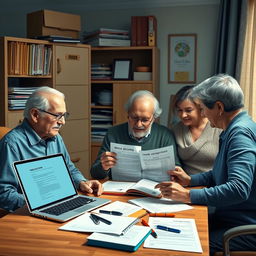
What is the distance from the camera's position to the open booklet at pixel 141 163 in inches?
82.8

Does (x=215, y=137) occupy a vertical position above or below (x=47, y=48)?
below

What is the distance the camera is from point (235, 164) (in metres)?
1.72

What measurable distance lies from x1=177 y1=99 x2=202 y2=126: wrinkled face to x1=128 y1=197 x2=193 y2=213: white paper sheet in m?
0.80

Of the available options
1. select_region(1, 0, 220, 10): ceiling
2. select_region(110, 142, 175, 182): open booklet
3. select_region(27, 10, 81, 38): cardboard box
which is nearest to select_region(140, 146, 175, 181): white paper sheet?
select_region(110, 142, 175, 182): open booklet

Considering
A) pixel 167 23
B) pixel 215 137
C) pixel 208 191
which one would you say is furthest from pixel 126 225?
pixel 167 23

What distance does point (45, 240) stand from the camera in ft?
4.50

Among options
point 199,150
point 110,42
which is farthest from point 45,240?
point 110,42

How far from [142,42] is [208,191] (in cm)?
289

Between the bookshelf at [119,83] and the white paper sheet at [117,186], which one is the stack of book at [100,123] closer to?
the bookshelf at [119,83]

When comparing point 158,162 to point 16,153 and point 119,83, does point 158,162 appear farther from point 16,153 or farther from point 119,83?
point 119,83

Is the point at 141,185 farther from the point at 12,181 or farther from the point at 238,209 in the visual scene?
the point at 12,181

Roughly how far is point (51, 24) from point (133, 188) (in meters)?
2.58

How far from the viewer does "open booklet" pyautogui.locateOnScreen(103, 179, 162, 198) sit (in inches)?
75.6

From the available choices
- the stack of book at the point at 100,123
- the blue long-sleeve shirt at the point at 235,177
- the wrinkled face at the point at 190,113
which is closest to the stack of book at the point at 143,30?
the stack of book at the point at 100,123
